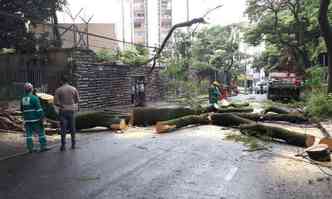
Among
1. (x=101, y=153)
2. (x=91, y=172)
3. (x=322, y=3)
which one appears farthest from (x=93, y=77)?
(x=91, y=172)

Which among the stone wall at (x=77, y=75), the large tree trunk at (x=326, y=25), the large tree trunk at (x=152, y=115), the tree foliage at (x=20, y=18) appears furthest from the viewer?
the large tree trunk at (x=326, y=25)

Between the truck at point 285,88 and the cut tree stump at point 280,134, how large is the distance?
60.8ft

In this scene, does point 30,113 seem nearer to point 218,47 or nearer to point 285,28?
point 285,28

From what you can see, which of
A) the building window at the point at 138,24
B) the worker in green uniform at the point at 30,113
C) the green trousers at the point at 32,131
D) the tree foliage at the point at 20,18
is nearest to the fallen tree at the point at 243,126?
the green trousers at the point at 32,131

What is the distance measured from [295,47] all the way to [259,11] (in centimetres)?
440

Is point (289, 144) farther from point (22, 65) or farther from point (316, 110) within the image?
point (22, 65)

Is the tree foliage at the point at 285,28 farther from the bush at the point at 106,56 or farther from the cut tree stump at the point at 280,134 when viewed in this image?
the cut tree stump at the point at 280,134

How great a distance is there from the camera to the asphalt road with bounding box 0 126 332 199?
6.24 metres

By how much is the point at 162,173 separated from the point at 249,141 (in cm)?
457

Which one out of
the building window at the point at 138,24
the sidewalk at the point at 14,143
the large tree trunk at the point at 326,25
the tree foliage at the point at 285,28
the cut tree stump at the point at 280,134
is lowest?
the sidewalk at the point at 14,143

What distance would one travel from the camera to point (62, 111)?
10469 millimetres

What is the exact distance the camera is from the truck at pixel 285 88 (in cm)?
3002

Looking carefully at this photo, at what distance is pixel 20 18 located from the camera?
16.3m

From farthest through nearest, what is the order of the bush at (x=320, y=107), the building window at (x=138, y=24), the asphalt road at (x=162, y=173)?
the building window at (x=138, y=24) < the bush at (x=320, y=107) < the asphalt road at (x=162, y=173)
